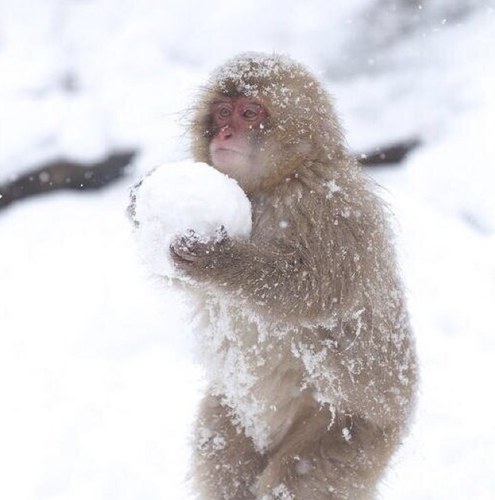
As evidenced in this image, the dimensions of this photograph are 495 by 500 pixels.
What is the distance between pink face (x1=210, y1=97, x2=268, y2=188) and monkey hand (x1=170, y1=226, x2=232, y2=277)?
347mm

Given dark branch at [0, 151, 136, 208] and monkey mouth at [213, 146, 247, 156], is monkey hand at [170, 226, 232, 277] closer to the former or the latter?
monkey mouth at [213, 146, 247, 156]

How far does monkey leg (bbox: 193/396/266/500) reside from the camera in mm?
3057

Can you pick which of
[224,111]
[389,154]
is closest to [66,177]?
[389,154]

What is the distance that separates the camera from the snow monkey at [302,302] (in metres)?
2.67

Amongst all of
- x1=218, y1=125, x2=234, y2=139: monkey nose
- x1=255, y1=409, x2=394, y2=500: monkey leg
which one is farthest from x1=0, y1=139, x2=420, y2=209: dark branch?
x1=255, y1=409, x2=394, y2=500: monkey leg

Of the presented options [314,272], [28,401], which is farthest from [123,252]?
[314,272]

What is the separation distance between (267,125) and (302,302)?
59 centimetres

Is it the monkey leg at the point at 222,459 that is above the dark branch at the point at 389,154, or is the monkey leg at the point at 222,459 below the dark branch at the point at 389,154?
below

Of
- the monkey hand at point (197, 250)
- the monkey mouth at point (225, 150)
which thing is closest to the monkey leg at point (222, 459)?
the monkey hand at point (197, 250)

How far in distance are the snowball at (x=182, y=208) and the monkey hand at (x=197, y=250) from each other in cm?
2

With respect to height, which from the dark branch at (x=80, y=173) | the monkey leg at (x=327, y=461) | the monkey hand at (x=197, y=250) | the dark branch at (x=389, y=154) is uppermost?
the dark branch at (x=80, y=173)

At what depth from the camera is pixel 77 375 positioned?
14.7 ft

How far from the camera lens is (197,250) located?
2500 millimetres

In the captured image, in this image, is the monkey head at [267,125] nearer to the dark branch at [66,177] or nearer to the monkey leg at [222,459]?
the monkey leg at [222,459]
